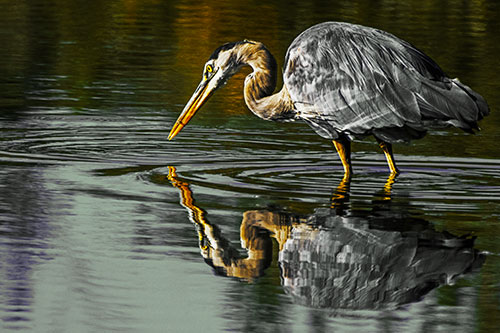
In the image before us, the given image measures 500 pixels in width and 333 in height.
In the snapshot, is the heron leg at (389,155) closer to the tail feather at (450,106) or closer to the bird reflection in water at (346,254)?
the tail feather at (450,106)

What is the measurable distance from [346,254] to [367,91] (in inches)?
113

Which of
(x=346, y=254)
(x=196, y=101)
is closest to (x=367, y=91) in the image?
(x=196, y=101)

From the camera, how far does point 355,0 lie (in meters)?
32.7

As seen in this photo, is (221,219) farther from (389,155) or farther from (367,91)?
(389,155)

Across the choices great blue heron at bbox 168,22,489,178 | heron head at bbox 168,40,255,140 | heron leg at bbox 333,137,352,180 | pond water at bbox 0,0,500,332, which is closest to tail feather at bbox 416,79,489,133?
great blue heron at bbox 168,22,489,178

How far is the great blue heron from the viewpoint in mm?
9703

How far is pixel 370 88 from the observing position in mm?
9938

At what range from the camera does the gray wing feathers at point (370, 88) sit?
9.70 metres

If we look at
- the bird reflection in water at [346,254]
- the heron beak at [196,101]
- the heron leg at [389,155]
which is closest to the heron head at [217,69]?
the heron beak at [196,101]

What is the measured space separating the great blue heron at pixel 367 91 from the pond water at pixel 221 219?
1.60 ft

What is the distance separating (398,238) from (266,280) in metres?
1.37

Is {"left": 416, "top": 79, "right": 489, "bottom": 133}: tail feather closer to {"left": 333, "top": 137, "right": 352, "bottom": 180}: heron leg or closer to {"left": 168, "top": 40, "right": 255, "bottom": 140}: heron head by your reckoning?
{"left": 333, "top": 137, "right": 352, "bottom": 180}: heron leg

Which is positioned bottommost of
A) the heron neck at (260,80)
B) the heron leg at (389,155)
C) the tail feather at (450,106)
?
the heron leg at (389,155)

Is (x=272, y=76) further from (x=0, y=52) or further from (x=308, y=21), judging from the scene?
(x=308, y=21)
